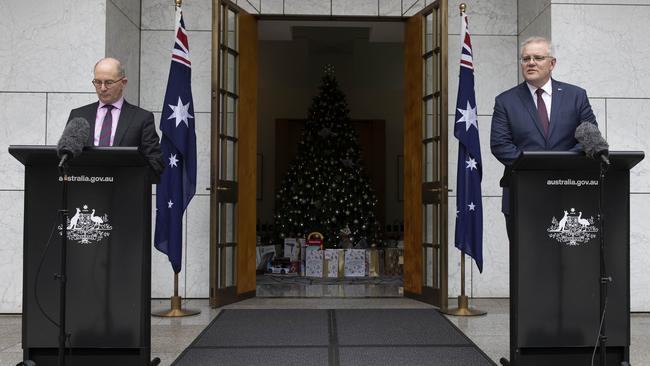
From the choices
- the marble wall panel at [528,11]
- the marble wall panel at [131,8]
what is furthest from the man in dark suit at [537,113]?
the marble wall panel at [131,8]

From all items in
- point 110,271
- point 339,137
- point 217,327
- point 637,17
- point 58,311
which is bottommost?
point 217,327

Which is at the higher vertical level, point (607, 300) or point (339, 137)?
point (339, 137)

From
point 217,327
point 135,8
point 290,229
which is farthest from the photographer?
point 290,229

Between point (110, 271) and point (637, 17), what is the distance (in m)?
4.76

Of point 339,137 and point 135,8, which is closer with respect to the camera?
point 135,8

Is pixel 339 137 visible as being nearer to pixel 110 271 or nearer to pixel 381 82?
pixel 381 82

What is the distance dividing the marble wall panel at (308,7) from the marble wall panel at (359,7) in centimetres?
12

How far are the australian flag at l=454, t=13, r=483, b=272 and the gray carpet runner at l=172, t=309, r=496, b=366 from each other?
68 centimetres

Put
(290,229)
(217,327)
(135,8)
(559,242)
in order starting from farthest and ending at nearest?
1. (290,229)
2. (135,8)
3. (217,327)
4. (559,242)

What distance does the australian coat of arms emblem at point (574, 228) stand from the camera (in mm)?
2830

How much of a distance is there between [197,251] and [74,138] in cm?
352

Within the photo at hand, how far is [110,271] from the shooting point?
2.89 meters

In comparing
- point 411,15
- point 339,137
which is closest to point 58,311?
point 411,15

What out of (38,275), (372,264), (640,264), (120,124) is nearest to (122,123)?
(120,124)
